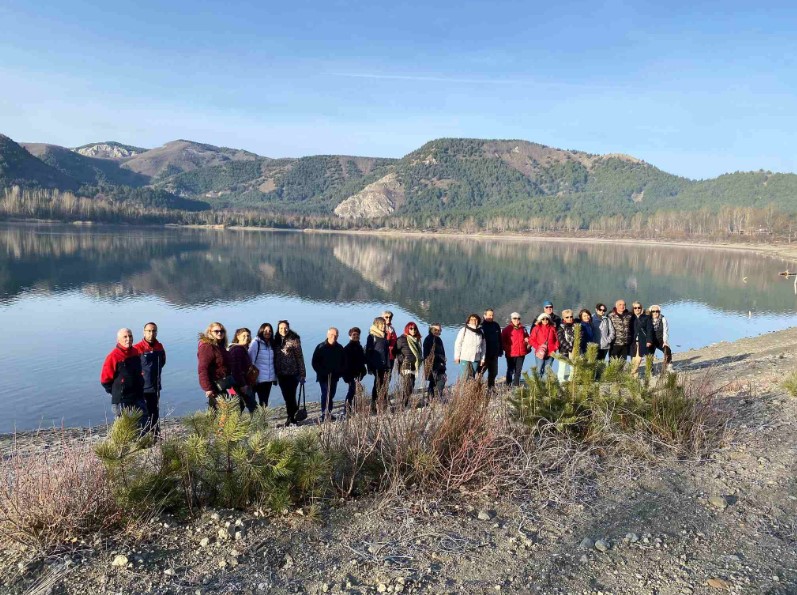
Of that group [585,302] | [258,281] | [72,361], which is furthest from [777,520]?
[258,281]

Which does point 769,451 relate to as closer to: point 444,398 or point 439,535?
point 444,398

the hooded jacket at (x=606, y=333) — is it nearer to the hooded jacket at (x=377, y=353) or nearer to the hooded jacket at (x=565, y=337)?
the hooded jacket at (x=565, y=337)

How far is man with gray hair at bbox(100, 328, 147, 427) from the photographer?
22.1 ft

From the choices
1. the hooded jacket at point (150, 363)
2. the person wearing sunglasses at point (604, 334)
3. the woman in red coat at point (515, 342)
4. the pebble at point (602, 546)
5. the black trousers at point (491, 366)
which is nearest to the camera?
the pebble at point (602, 546)

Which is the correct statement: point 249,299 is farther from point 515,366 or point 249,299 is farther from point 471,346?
point 471,346

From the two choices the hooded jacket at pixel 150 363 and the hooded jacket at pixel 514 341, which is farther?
the hooded jacket at pixel 514 341

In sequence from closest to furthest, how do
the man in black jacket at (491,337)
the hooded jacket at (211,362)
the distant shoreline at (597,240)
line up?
the hooded jacket at (211,362) → the man in black jacket at (491,337) → the distant shoreline at (597,240)

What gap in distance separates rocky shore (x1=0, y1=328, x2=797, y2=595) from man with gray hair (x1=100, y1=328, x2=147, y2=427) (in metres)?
3.16

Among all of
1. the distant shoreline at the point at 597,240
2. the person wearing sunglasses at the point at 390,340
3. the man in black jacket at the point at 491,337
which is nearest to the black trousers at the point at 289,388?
the person wearing sunglasses at the point at 390,340

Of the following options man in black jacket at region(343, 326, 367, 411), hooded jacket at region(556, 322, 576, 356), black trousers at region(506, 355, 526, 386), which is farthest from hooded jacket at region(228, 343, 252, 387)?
hooded jacket at region(556, 322, 576, 356)

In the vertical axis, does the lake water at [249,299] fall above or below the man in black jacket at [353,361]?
below

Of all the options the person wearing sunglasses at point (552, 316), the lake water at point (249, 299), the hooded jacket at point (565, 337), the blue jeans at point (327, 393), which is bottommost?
the lake water at point (249, 299)

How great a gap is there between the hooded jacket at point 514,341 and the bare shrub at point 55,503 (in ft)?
24.8

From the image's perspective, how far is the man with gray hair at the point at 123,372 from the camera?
6.73 metres
